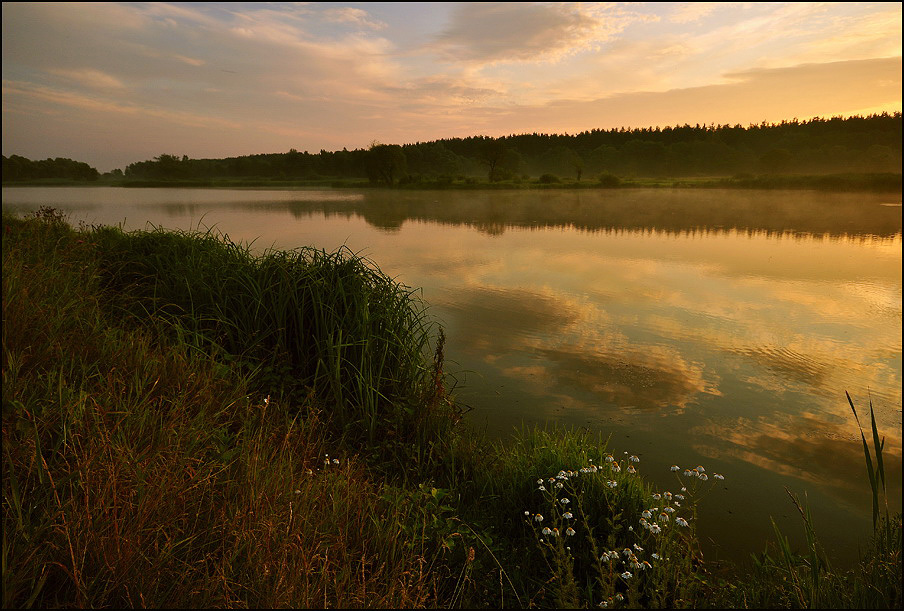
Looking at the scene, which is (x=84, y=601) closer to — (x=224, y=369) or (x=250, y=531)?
(x=250, y=531)

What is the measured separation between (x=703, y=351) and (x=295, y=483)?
667cm

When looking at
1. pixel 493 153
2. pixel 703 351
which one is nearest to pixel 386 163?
pixel 493 153

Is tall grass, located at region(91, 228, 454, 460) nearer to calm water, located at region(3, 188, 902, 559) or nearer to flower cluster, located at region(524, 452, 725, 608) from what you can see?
calm water, located at region(3, 188, 902, 559)

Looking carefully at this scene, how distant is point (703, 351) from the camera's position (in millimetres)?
7559

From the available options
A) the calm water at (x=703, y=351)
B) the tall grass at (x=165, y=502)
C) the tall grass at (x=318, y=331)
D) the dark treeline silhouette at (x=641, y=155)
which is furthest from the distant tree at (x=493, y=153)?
the tall grass at (x=165, y=502)

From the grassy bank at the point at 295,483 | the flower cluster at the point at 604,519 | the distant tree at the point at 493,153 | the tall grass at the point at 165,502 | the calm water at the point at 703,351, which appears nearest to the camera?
the tall grass at the point at 165,502

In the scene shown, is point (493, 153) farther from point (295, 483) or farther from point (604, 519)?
point (295, 483)

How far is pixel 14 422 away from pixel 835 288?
14795 millimetres

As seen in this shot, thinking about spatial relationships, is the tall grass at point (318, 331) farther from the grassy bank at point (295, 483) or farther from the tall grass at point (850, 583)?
the tall grass at point (850, 583)

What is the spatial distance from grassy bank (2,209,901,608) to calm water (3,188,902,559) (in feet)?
1.95

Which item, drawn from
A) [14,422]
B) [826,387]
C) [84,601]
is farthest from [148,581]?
[826,387]

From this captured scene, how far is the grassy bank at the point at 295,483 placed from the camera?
6.87 ft

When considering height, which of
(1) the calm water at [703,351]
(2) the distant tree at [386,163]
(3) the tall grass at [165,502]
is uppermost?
(2) the distant tree at [386,163]

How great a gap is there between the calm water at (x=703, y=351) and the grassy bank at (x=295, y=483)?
0.59 metres
